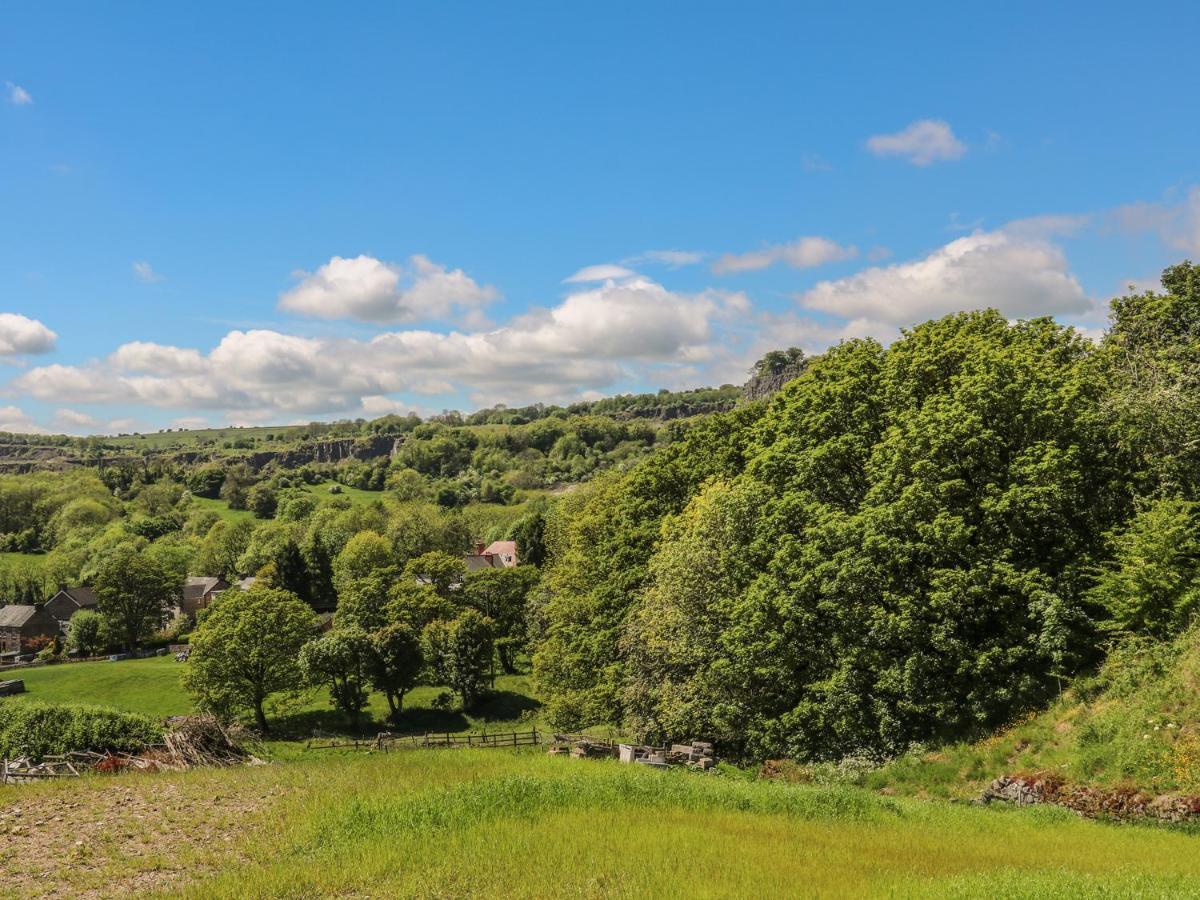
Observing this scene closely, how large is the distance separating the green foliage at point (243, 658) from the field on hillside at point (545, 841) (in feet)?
121

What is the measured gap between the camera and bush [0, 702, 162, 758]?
28.8 m

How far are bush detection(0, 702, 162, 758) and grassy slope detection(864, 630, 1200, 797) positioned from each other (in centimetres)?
2701

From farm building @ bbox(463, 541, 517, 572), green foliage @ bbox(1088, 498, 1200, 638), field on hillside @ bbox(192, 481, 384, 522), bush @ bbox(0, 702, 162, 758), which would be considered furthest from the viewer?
field on hillside @ bbox(192, 481, 384, 522)

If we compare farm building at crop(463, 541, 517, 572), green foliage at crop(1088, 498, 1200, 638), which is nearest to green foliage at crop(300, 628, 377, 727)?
green foliage at crop(1088, 498, 1200, 638)

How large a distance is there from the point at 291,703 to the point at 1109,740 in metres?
56.2

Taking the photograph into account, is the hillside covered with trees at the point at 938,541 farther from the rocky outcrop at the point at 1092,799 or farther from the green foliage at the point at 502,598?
the green foliage at the point at 502,598

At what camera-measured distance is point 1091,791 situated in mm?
17828

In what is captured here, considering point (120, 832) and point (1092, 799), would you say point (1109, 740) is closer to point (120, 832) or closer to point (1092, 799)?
point (1092, 799)

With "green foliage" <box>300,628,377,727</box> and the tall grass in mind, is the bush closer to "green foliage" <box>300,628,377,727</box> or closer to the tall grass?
the tall grass

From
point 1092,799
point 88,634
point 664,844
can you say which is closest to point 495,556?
point 88,634

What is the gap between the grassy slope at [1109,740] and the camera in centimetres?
1728

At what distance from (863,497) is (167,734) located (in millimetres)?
26908

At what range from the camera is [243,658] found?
55.2m

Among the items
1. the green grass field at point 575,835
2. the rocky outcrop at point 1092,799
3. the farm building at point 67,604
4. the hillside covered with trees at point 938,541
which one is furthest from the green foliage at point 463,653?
the farm building at point 67,604
